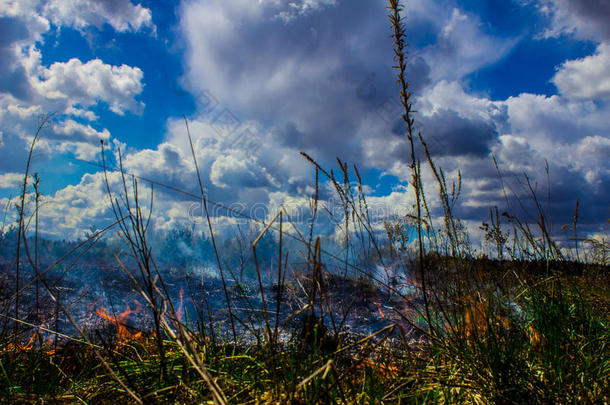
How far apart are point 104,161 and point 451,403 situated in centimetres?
173

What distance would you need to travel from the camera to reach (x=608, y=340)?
1555 mm

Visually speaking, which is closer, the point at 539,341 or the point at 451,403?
the point at 451,403

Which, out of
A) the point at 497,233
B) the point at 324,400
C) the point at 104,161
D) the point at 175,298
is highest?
the point at 104,161

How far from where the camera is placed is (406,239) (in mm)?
4957

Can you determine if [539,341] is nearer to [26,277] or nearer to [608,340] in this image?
[608,340]

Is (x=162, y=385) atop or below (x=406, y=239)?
below

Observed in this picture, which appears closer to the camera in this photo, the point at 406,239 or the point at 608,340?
the point at 608,340

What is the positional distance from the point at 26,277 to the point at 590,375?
6.51m

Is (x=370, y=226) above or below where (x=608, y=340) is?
above

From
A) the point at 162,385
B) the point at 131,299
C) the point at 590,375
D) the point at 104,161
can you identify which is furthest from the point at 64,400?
the point at 131,299

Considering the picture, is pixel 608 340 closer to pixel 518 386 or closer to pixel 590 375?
pixel 590 375

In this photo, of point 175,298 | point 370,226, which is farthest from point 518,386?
point 175,298

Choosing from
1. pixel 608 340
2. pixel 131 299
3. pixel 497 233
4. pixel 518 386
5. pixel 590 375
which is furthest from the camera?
pixel 131 299

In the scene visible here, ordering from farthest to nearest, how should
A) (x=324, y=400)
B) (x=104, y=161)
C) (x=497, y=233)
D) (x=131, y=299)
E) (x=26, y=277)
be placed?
(x=26, y=277) < (x=131, y=299) < (x=497, y=233) < (x=104, y=161) < (x=324, y=400)
